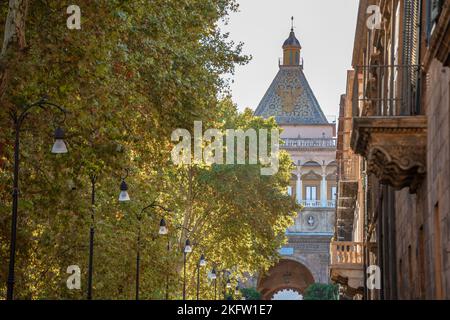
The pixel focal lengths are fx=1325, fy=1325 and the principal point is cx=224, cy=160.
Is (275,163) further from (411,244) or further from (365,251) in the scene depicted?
(411,244)

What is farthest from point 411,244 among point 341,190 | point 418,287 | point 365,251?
point 341,190

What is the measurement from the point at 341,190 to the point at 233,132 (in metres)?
7.78

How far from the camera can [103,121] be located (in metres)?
26.8

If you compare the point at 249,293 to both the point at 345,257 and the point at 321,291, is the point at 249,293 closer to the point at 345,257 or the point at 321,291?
the point at 321,291

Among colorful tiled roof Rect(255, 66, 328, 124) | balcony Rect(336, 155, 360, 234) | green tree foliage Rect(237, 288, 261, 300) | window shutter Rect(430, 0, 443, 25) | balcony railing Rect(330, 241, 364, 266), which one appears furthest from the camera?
colorful tiled roof Rect(255, 66, 328, 124)

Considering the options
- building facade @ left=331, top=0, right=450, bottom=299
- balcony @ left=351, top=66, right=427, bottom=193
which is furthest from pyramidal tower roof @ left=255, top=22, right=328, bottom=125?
balcony @ left=351, top=66, right=427, bottom=193

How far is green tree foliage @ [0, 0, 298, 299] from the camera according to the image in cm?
2528

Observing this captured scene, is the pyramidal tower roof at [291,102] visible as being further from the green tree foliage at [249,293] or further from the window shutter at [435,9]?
the window shutter at [435,9]

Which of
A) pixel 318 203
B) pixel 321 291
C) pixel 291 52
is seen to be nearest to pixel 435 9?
pixel 321 291

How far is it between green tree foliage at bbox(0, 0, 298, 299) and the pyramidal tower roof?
73.3m

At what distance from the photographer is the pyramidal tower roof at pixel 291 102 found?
121m

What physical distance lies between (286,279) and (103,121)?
89.4 meters

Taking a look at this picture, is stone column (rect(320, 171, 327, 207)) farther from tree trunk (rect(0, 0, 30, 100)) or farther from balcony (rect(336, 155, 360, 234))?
tree trunk (rect(0, 0, 30, 100))
